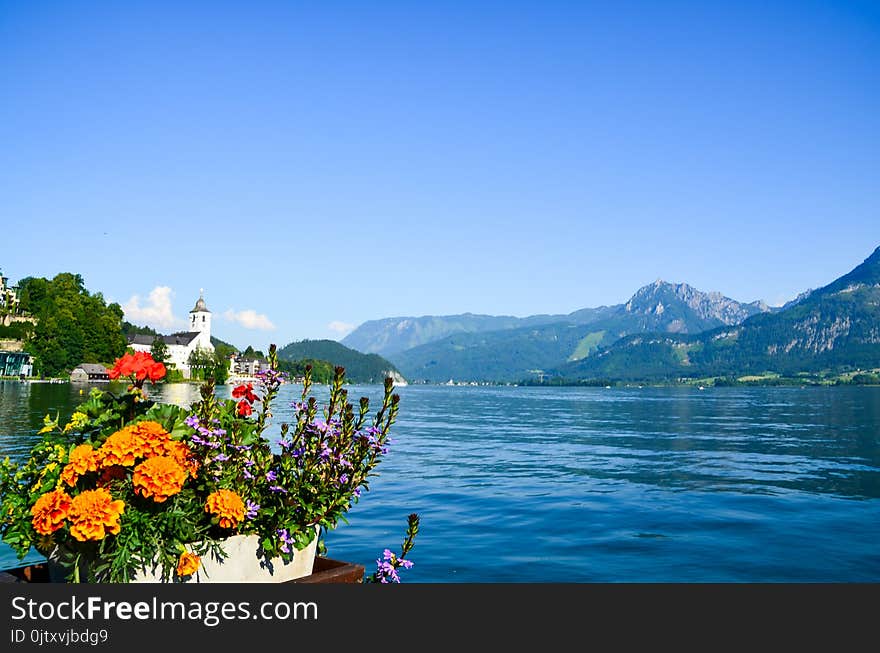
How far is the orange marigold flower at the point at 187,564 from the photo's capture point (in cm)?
530

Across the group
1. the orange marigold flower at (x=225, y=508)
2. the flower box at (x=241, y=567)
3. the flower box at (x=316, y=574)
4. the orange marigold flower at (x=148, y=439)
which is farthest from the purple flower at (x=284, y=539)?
the orange marigold flower at (x=148, y=439)

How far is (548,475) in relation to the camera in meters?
26.7

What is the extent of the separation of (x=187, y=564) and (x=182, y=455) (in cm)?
80

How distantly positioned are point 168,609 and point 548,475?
75.7 feet

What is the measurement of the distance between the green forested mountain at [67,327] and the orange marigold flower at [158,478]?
156m

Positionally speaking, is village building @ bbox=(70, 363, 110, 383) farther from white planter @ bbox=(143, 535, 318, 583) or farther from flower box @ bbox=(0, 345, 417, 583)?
white planter @ bbox=(143, 535, 318, 583)

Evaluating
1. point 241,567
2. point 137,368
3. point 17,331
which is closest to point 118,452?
point 137,368

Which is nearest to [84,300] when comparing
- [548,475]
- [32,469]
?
[548,475]

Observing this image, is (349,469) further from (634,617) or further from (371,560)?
(371,560)

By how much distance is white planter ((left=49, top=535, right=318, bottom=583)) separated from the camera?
559 centimetres

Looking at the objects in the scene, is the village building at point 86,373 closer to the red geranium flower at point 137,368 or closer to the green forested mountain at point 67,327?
the green forested mountain at point 67,327

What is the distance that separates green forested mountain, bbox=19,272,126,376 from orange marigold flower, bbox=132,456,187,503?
156 metres

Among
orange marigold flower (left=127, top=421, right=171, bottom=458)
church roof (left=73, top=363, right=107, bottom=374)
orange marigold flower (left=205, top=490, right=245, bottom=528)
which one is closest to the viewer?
orange marigold flower (left=127, top=421, right=171, bottom=458)

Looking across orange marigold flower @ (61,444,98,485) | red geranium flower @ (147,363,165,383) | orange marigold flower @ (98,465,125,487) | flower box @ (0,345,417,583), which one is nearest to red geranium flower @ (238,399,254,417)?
flower box @ (0,345,417,583)
